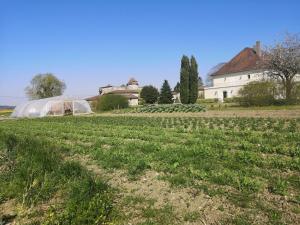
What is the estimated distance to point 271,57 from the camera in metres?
33.1

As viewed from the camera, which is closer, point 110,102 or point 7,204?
point 7,204

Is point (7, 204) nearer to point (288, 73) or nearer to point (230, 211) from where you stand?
point (230, 211)

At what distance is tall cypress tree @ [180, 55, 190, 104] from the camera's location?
145 ft

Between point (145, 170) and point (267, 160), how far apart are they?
2494mm

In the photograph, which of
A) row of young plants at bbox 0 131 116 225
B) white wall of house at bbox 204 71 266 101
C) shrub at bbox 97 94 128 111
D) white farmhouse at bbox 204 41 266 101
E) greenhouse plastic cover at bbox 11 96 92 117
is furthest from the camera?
white wall of house at bbox 204 71 266 101

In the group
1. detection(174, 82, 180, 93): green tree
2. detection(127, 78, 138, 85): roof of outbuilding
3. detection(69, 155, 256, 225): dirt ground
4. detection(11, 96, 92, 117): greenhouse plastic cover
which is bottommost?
detection(69, 155, 256, 225): dirt ground

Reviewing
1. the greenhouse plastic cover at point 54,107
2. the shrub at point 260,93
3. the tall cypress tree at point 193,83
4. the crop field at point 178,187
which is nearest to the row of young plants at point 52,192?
the crop field at point 178,187

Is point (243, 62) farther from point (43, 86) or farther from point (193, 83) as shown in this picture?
point (43, 86)

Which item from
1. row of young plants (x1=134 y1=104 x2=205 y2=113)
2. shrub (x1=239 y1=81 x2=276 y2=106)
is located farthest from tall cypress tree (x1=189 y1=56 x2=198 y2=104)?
shrub (x1=239 y1=81 x2=276 y2=106)

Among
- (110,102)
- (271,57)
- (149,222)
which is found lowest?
(149,222)

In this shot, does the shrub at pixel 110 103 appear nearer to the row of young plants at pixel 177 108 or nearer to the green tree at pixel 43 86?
the row of young plants at pixel 177 108

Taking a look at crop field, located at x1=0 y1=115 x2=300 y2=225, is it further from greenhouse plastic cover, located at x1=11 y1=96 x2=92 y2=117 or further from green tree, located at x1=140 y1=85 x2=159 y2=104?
green tree, located at x1=140 y1=85 x2=159 y2=104

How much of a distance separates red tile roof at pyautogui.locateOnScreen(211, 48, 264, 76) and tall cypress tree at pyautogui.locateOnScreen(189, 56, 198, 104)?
9498 mm

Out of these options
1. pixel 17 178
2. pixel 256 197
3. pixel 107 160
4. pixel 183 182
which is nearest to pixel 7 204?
pixel 17 178
